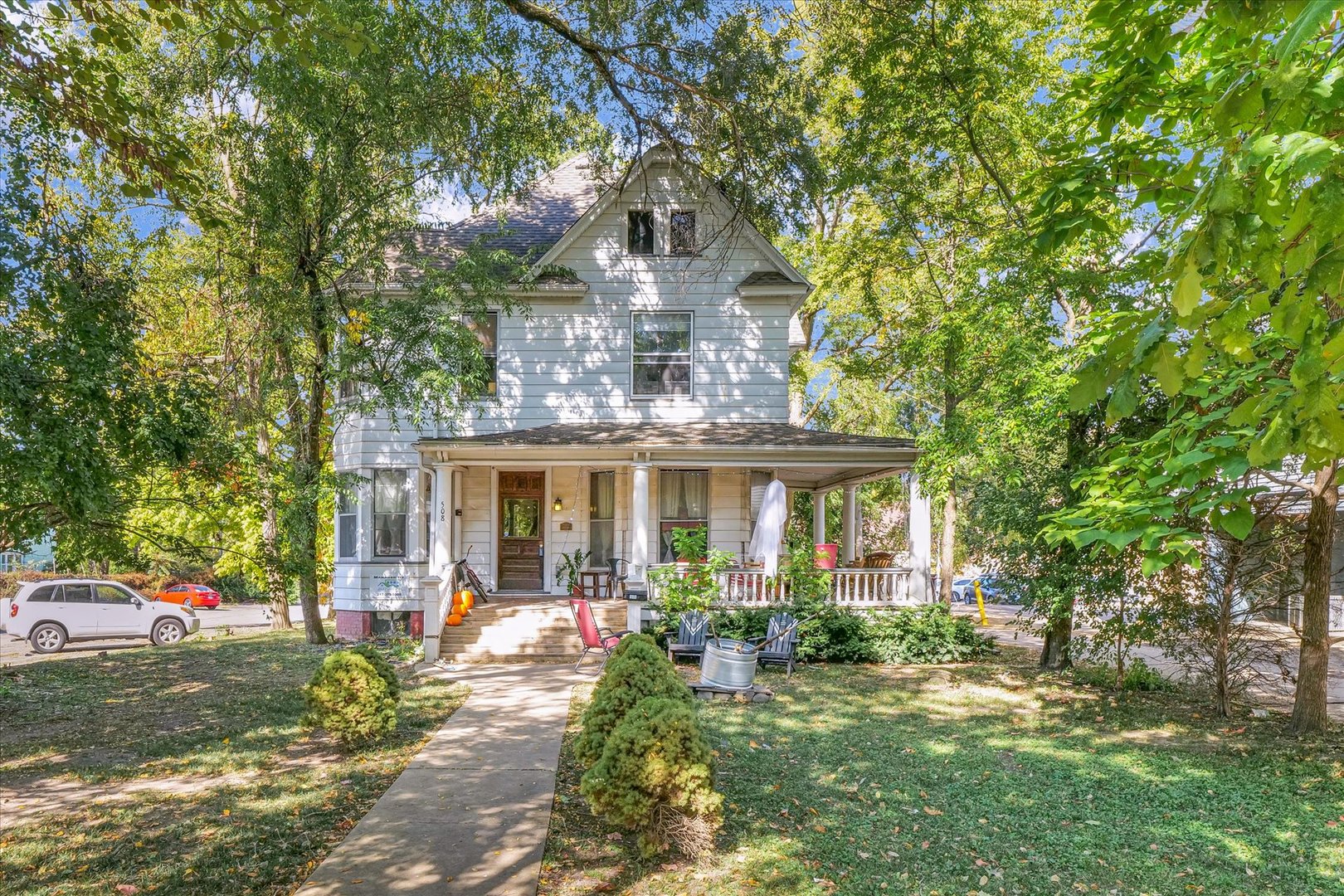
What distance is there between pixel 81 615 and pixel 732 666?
15.8 meters

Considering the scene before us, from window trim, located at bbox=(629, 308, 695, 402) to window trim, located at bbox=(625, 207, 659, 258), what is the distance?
1161 mm

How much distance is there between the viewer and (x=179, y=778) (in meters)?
6.67

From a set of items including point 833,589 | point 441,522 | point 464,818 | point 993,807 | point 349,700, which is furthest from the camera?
point 833,589

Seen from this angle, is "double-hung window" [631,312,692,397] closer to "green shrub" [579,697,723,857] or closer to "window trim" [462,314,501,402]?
"window trim" [462,314,501,402]

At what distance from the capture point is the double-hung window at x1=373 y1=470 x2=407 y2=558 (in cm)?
1588

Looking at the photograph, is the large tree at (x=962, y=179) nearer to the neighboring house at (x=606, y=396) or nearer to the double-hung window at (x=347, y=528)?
the neighboring house at (x=606, y=396)

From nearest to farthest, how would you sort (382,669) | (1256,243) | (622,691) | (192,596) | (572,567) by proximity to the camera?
(1256,243), (622,691), (382,669), (572,567), (192,596)

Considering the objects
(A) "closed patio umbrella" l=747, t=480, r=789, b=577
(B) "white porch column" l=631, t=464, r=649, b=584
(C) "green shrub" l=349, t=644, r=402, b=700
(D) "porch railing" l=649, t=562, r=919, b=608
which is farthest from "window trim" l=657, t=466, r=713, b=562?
(C) "green shrub" l=349, t=644, r=402, b=700

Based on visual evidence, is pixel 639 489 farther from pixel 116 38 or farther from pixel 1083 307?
pixel 116 38

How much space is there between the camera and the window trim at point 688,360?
15797 mm

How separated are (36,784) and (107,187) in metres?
9.90

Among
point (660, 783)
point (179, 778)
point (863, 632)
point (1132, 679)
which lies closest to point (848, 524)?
point (863, 632)

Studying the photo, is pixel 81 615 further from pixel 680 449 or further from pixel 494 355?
pixel 680 449

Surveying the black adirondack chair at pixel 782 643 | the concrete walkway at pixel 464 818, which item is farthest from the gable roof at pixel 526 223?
the concrete walkway at pixel 464 818
